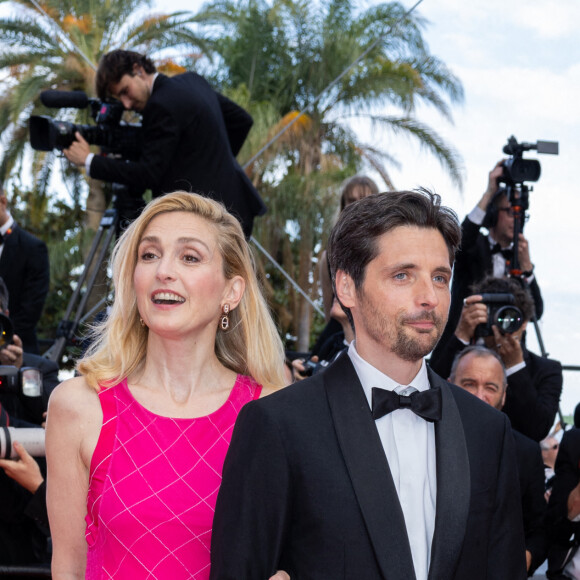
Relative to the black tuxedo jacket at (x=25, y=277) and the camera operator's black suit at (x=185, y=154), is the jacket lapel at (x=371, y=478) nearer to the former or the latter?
Result: the camera operator's black suit at (x=185, y=154)

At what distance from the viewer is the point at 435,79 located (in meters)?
16.7

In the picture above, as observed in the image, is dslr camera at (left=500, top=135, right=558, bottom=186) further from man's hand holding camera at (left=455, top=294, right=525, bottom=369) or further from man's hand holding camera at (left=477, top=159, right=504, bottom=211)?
man's hand holding camera at (left=455, top=294, right=525, bottom=369)

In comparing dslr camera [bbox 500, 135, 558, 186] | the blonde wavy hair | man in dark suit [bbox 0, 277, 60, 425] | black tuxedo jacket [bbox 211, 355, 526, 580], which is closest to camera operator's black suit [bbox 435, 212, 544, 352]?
dslr camera [bbox 500, 135, 558, 186]

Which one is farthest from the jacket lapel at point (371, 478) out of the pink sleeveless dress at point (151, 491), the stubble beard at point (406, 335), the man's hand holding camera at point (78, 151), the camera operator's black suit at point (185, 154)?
the man's hand holding camera at point (78, 151)

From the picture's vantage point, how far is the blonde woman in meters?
2.32

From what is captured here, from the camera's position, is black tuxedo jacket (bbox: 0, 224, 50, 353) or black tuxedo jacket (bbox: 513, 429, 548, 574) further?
black tuxedo jacket (bbox: 0, 224, 50, 353)

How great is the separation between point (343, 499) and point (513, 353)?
257cm

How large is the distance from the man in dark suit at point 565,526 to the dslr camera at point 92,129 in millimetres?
2720

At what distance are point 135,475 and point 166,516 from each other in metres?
0.14

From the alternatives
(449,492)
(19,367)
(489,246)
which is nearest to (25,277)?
(19,367)

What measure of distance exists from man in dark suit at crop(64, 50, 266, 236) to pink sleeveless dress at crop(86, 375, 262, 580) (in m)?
2.13

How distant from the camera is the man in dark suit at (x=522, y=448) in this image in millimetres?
3639

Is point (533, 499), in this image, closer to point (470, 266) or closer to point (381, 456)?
point (470, 266)

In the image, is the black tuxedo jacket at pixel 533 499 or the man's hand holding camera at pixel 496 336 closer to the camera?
the black tuxedo jacket at pixel 533 499
